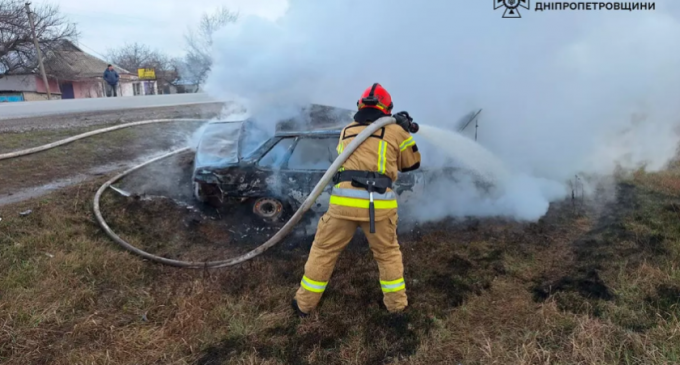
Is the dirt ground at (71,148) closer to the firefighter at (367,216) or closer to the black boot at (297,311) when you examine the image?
the black boot at (297,311)

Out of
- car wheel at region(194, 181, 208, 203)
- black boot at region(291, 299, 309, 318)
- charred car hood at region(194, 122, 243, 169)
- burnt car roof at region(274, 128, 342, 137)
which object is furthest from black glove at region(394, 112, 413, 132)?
car wheel at region(194, 181, 208, 203)

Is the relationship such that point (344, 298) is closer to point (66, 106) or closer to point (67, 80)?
point (66, 106)

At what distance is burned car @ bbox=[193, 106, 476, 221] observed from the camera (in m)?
4.91

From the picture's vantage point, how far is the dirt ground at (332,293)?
282cm

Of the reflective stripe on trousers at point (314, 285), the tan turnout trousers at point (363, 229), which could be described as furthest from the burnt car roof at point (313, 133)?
the reflective stripe on trousers at point (314, 285)

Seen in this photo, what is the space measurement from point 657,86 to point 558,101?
141 centimetres

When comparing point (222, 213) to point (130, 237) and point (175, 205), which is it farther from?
point (130, 237)

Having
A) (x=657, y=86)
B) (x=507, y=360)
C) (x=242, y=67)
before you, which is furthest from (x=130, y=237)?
(x=657, y=86)

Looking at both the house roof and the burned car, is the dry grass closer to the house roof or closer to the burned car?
the burned car

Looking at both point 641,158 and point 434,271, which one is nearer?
point 434,271

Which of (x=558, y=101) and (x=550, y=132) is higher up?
(x=558, y=101)

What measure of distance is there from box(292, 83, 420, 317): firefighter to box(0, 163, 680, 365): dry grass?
214 mm

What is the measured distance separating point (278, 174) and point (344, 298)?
6.27 ft

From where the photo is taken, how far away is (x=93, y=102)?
16250 millimetres
